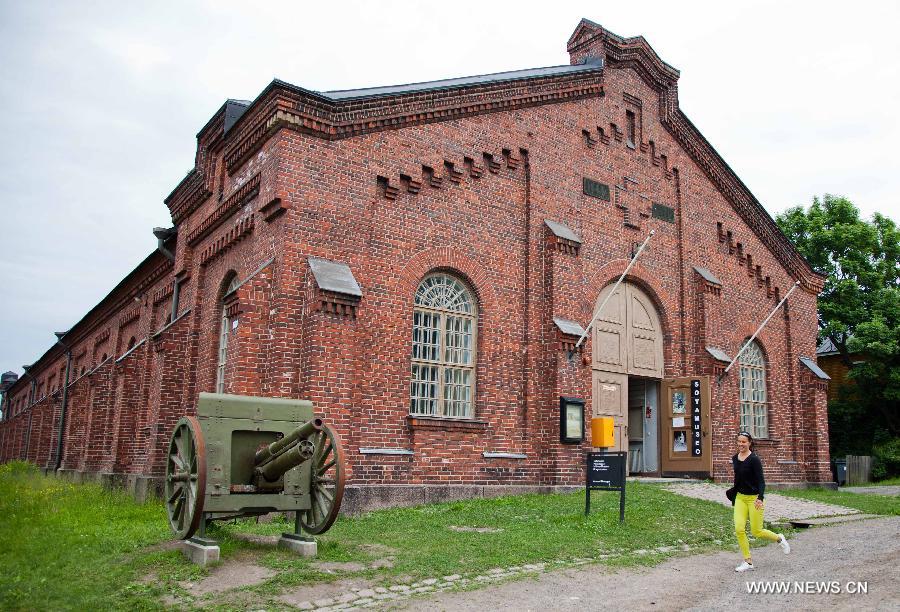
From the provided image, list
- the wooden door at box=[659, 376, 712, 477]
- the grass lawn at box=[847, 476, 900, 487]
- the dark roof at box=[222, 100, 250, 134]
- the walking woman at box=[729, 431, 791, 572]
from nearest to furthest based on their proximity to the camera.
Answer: the walking woman at box=[729, 431, 791, 572]
the dark roof at box=[222, 100, 250, 134]
the wooden door at box=[659, 376, 712, 477]
the grass lawn at box=[847, 476, 900, 487]

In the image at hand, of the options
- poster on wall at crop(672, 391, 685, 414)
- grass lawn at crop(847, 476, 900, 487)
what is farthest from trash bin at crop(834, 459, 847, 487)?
poster on wall at crop(672, 391, 685, 414)

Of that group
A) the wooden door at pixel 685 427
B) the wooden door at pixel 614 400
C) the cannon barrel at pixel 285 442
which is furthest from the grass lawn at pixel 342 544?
the wooden door at pixel 685 427

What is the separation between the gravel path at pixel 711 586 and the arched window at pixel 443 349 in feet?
17.7

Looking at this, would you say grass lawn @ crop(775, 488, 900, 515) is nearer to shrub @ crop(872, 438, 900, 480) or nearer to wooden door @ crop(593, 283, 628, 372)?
wooden door @ crop(593, 283, 628, 372)

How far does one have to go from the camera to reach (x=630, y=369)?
53.8 ft

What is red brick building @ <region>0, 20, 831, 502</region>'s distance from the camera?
478 inches

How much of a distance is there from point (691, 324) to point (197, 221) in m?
11.2

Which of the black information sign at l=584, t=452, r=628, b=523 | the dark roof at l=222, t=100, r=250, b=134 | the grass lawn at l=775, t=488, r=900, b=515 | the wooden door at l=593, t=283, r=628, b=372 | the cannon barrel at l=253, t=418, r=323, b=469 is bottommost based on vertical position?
the grass lawn at l=775, t=488, r=900, b=515

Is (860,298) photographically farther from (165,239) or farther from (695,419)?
(165,239)

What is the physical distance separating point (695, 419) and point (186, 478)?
1156 centimetres

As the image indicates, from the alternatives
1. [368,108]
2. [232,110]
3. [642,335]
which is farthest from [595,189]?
[232,110]

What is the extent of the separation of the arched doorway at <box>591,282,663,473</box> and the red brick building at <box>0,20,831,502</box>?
0.05m

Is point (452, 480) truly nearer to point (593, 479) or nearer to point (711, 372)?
point (593, 479)

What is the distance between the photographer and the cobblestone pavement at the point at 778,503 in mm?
12883
